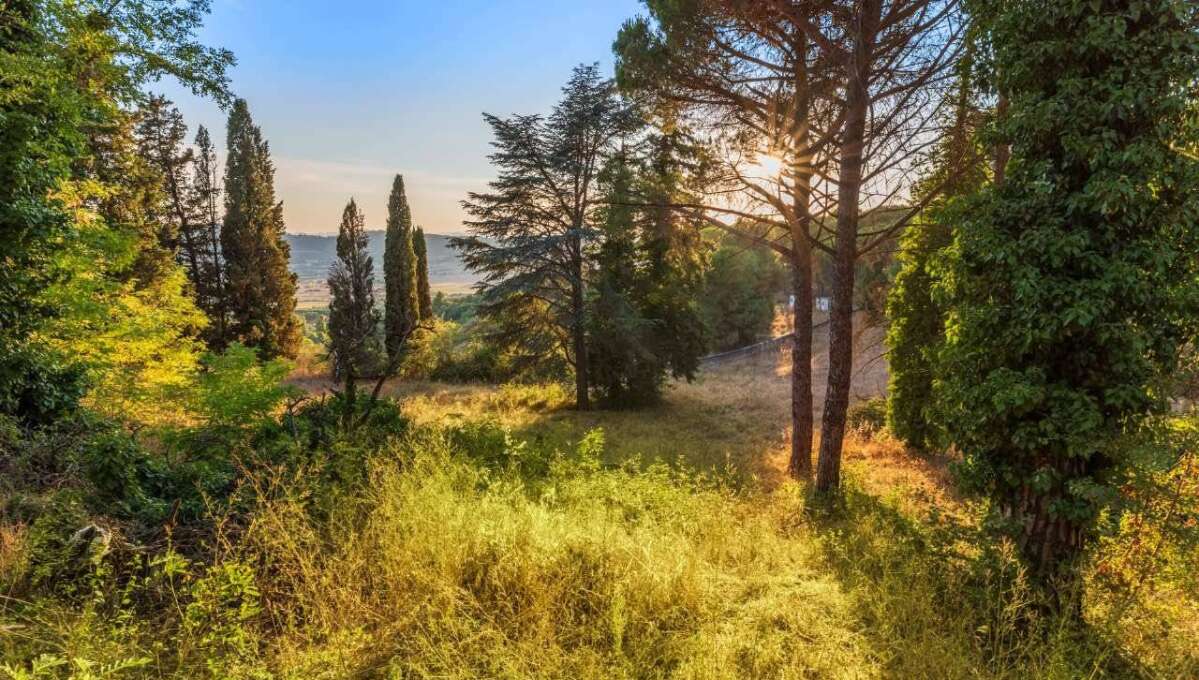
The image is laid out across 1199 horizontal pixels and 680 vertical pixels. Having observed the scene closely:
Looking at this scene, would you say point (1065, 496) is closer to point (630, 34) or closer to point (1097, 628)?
point (1097, 628)

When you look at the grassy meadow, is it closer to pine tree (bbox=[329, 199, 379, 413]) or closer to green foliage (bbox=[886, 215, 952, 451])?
green foliage (bbox=[886, 215, 952, 451])

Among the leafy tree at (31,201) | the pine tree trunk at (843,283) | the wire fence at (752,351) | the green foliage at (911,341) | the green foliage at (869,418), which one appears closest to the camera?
the leafy tree at (31,201)

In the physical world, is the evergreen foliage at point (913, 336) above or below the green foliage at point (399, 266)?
below

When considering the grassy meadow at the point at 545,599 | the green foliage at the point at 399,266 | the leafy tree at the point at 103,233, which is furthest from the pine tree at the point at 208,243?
the grassy meadow at the point at 545,599

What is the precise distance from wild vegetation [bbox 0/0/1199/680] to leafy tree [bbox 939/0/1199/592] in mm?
28

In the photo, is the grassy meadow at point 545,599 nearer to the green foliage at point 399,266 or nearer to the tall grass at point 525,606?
the tall grass at point 525,606

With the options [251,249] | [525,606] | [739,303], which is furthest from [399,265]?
[525,606]

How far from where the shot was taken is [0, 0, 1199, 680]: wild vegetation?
2.87 meters

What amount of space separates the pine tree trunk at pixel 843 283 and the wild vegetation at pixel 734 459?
0.04 m

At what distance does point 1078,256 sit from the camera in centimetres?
388

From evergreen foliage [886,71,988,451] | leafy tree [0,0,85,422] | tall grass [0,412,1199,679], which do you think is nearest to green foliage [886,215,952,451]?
evergreen foliage [886,71,988,451]

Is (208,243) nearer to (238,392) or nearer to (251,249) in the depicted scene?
(251,249)

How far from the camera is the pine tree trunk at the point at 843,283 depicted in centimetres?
713

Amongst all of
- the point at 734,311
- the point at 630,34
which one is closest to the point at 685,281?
the point at 630,34
